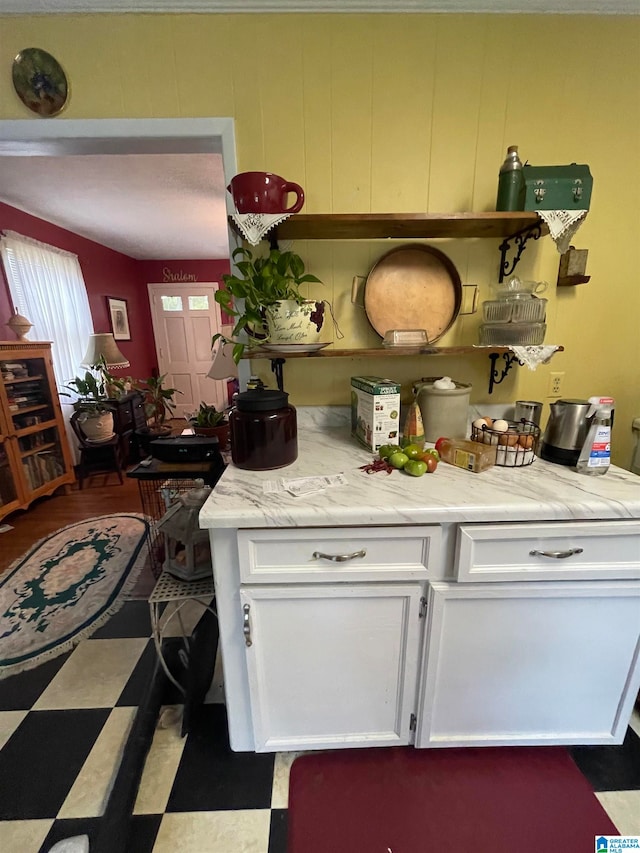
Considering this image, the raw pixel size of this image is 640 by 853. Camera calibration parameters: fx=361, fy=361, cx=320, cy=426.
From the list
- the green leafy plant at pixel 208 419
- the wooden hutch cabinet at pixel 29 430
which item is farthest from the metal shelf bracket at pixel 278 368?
the wooden hutch cabinet at pixel 29 430

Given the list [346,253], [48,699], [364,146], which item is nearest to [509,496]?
[346,253]

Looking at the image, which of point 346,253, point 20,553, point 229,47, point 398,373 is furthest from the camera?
point 20,553

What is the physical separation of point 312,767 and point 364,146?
1.97 meters

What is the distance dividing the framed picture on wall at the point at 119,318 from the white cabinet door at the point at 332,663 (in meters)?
4.51

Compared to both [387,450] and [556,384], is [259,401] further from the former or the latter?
[556,384]

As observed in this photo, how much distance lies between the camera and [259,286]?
44.4 inches

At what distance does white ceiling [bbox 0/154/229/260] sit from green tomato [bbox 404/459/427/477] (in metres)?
2.01

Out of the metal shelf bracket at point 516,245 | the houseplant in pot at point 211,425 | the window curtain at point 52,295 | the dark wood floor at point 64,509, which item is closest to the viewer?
the metal shelf bracket at point 516,245

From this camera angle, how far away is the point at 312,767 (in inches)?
42.1

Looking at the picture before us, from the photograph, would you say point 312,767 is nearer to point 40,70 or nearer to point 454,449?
point 454,449

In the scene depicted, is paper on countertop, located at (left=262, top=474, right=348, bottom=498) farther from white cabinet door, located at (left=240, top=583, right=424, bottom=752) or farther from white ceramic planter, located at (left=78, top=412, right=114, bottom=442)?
white ceramic planter, located at (left=78, top=412, right=114, bottom=442)

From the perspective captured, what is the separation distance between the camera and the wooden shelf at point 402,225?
1.05 m

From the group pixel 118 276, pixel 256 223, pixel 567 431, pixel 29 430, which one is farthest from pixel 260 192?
pixel 118 276

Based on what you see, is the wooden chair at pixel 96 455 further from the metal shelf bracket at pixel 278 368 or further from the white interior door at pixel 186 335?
the metal shelf bracket at pixel 278 368
